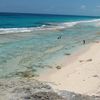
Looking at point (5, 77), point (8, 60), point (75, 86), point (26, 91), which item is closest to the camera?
point (26, 91)

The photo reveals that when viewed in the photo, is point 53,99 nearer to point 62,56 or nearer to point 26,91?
point 26,91

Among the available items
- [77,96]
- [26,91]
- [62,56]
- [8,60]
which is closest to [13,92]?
[26,91]

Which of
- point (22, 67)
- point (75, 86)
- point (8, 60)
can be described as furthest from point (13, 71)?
point (75, 86)

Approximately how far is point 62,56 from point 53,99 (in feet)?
32.5

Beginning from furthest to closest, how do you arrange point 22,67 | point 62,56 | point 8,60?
point 62,56
point 8,60
point 22,67

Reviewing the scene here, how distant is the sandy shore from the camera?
1076cm

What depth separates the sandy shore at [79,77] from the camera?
1076 cm

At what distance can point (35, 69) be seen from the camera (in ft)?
46.9

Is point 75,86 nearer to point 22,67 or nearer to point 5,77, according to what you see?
point 5,77

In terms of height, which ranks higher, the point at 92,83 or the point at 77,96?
the point at 77,96

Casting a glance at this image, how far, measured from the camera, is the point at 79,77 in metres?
12.6

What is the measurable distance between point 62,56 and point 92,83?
658cm

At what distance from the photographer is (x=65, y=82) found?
38.7 feet

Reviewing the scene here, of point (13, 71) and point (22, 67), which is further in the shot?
point (22, 67)
